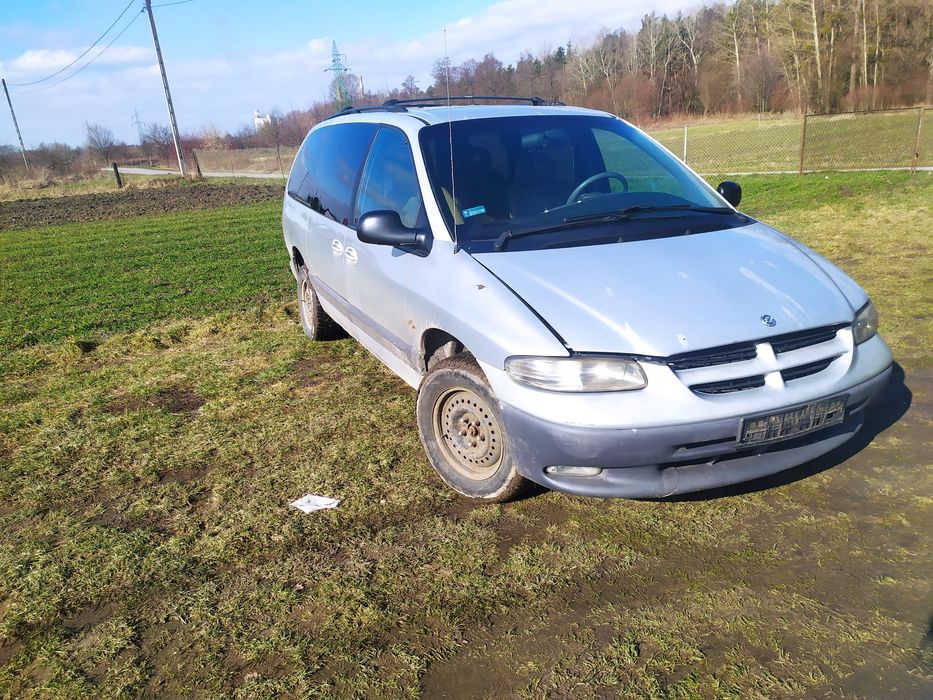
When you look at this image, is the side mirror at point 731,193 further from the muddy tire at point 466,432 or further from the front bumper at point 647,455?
the muddy tire at point 466,432

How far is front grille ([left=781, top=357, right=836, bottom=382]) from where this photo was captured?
2.85 metres

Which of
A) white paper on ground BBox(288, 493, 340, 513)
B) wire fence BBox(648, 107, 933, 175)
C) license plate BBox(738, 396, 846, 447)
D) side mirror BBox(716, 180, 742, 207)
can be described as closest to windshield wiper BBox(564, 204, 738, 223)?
side mirror BBox(716, 180, 742, 207)

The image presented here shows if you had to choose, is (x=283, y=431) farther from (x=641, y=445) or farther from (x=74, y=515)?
(x=641, y=445)

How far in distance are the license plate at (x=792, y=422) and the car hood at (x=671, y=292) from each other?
0.34 metres

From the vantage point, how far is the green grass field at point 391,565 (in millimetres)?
2303

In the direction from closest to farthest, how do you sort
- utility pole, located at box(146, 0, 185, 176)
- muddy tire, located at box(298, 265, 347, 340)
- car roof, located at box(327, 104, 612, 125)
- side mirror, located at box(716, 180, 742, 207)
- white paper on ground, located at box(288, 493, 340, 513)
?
white paper on ground, located at box(288, 493, 340, 513) → car roof, located at box(327, 104, 612, 125) → side mirror, located at box(716, 180, 742, 207) → muddy tire, located at box(298, 265, 347, 340) → utility pole, located at box(146, 0, 185, 176)

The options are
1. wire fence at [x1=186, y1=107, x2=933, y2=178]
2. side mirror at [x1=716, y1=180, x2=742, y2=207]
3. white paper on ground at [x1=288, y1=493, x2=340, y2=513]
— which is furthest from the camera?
wire fence at [x1=186, y1=107, x2=933, y2=178]

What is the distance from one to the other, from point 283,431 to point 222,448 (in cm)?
38

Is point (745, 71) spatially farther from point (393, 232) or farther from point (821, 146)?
point (393, 232)

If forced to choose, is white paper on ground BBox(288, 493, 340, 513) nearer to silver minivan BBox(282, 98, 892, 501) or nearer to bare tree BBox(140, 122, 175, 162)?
silver minivan BBox(282, 98, 892, 501)

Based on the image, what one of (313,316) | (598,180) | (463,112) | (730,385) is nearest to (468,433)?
(730,385)

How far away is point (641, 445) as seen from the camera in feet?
8.81

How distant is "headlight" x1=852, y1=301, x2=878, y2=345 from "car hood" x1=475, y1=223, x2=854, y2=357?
2.7 inches

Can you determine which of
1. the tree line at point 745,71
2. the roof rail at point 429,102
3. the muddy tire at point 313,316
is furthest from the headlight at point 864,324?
the tree line at point 745,71
